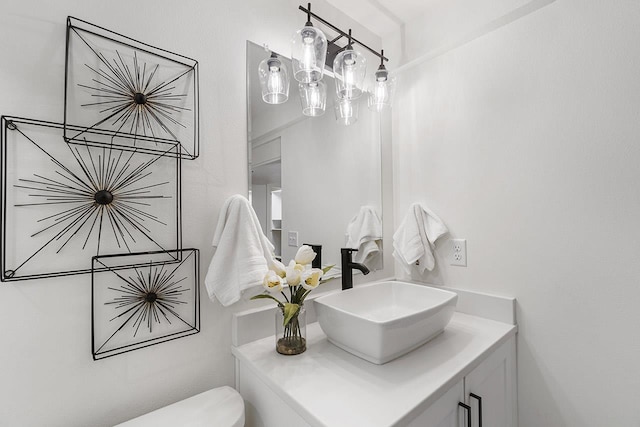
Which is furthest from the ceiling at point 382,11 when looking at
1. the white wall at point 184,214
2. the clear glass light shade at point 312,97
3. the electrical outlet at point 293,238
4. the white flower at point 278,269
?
the white flower at point 278,269

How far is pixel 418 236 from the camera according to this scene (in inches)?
58.4

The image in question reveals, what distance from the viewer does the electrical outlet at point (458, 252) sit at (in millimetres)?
1413

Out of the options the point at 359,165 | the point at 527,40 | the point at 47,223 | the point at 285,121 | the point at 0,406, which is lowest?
the point at 0,406

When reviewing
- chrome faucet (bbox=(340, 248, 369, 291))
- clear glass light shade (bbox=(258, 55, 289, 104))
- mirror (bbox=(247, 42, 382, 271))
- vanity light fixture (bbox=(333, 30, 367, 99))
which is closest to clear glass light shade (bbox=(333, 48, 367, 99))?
vanity light fixture (bbox=(333, 30, 367, 99))

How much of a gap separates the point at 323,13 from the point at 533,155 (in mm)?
1093

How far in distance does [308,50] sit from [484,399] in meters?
1.35

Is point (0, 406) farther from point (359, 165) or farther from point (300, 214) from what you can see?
point (359, 165)

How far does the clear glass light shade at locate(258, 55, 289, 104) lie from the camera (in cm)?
110

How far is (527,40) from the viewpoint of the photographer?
1218 millimetres

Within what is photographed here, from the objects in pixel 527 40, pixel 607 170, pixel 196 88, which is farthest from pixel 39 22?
pixel 607 170

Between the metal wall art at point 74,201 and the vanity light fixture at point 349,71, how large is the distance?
730 mm

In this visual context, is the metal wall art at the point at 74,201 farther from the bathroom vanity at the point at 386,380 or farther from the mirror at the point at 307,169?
the bathroom vanity at the point at 386,380

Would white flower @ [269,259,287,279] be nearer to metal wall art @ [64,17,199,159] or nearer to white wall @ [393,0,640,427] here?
metal wall art @ [64,17,199,159]

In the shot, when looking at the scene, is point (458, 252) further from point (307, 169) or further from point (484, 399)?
point (307, 169)
